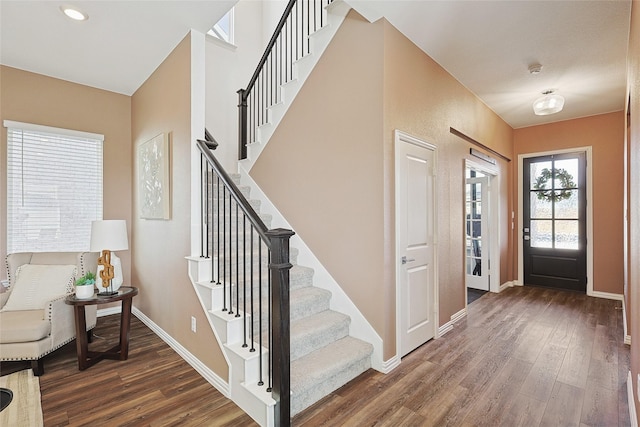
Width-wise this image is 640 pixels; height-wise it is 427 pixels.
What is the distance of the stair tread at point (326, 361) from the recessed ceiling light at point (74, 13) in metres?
3.36

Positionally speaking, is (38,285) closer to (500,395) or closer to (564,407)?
(500,395)

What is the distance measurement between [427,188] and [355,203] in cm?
87

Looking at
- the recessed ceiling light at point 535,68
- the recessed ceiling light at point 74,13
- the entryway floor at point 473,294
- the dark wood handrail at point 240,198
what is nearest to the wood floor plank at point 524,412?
the dark wood handrail at point 240,198

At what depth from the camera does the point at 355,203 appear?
9.39 ft

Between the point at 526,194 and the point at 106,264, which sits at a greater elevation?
the point at 526,194

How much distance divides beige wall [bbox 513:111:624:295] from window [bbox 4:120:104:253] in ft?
24.0

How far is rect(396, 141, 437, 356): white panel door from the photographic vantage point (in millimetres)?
Result: 2846

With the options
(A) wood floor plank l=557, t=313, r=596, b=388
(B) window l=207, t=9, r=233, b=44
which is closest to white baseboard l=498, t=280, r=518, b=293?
(A) wood floor plank l=557, t=313, r=596, b=388

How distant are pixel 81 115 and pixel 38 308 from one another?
2.37m

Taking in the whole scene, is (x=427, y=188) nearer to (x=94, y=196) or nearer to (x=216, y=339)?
(x=216, y=339)

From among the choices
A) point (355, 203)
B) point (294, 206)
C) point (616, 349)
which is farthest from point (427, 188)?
point (616, 349)

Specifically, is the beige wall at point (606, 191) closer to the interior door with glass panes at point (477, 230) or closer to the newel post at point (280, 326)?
the interior door with glass panes at point (477, 230)

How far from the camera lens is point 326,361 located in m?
2.42

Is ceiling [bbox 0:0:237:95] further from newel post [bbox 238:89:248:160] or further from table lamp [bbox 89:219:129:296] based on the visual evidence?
table lamp [bbox 89:219:129:296]
